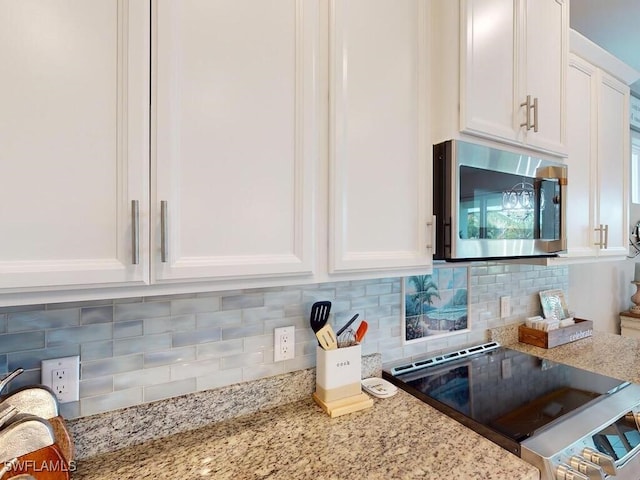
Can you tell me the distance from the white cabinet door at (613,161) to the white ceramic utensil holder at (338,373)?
1548 millimetres

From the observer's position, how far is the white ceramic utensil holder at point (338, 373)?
44.4 inches

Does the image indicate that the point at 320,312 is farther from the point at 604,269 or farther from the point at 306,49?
the point at 604,269

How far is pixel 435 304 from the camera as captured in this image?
1601 mm

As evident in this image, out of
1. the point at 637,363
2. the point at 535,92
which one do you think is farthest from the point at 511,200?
the point at 637,363

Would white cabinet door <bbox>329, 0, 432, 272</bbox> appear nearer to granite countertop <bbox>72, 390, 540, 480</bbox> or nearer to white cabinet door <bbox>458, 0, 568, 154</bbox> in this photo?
white cabinet door <bbox>458, 0, 568, 154</bbox>

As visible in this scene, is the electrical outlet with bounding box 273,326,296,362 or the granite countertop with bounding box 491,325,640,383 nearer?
the electrical outlet with bounding box 273,326,296,362

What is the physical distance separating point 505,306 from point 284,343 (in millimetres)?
1361

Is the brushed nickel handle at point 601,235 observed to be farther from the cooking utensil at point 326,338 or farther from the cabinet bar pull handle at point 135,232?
the cabinet bar pull handle at point 135,232

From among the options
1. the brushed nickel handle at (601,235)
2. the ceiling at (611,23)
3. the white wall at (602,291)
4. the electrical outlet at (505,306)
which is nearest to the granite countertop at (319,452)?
the electrical outlet at (505,306)

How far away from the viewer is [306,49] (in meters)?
0.91

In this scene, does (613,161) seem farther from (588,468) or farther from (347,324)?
Answer: (347,324)

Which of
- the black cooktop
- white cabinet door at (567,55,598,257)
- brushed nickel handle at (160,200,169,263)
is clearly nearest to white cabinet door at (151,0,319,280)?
brushed nickel handle at (160,200,169,263)

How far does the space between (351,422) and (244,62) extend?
107 centimetres

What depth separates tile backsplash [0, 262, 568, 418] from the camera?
2.87 ft
